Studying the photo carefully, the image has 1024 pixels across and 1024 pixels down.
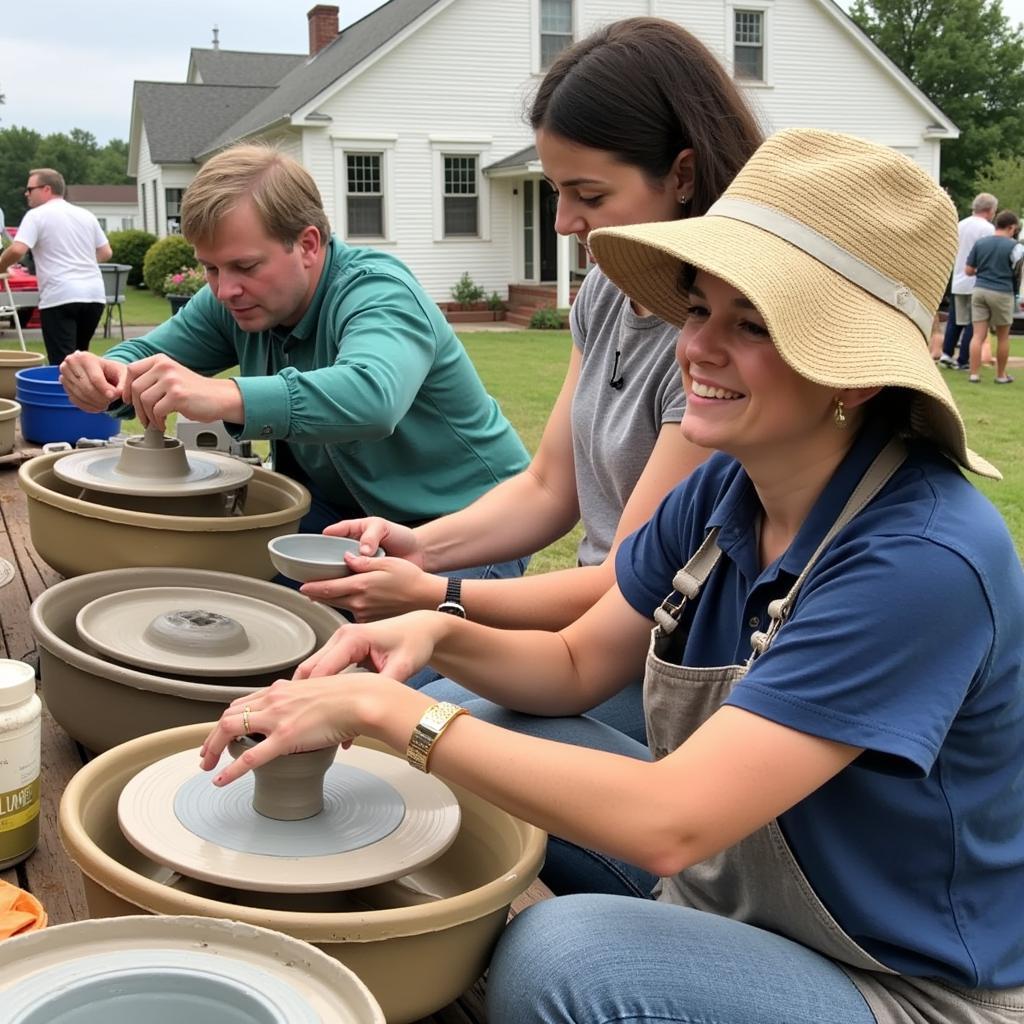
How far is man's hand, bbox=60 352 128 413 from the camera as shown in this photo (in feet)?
9.53

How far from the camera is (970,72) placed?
3572 cm

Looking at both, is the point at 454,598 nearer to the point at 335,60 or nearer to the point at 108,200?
the point at 335,60

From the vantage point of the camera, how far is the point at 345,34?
78.0 feet

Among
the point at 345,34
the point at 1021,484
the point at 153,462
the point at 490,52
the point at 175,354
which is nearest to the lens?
the point at 153,462

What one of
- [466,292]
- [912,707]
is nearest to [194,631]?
[912,707]

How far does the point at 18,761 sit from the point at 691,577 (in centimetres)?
90

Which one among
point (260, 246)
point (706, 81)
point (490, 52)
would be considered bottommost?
point (260, 246)

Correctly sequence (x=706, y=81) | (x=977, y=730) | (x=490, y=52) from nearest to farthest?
1. (x=977, y=730)
2. (x=706, y=81)
3. (x=490, y=52)

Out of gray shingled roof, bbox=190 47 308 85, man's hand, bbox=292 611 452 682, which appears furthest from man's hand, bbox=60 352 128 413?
gray shingled roof, bbox=190 47 308 85

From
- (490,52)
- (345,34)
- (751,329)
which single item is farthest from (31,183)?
(345,34)

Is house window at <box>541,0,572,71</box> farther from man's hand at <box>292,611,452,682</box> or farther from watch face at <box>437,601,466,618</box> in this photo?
man's hand at <box>292,611,452,682</box>

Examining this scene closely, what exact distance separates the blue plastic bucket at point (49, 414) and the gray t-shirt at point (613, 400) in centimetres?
221

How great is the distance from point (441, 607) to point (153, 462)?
2.99 ft

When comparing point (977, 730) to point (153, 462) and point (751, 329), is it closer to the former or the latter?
point (751, 329)
